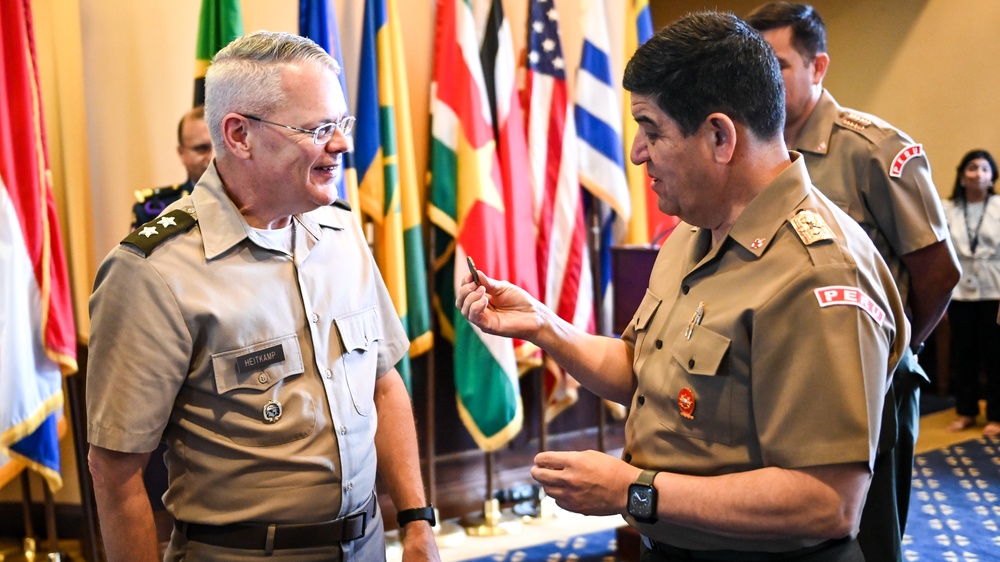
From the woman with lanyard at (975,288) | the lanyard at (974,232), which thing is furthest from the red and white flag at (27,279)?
the lanyard at (974,232)

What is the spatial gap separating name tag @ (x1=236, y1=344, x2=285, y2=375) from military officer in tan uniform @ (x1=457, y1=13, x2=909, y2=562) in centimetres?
49

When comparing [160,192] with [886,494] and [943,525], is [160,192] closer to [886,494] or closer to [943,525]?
[886,494]

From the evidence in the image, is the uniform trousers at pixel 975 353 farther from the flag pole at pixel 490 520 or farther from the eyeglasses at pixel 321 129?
the eyeglasses at pixel 321 129

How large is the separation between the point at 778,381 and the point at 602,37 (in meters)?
3.32

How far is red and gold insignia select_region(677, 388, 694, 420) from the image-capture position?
4.34 ft

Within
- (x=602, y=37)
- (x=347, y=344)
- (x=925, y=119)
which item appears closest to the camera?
(x=347, y=344)

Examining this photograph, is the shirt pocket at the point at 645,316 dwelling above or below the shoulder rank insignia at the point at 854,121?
below

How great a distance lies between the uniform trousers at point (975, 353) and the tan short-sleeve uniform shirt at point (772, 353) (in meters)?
4.92

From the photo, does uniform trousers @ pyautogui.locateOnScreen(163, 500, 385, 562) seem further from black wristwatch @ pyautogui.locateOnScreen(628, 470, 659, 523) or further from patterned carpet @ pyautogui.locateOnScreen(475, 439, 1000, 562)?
patterned carpet @ pyautogui.locateOnScreen(475, 439, 1000, 562)

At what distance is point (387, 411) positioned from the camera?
1.78m

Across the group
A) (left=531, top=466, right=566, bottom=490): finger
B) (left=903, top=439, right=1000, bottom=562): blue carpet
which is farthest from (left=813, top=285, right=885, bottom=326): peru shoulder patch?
(left=903, top=439, right=1000, bottom=562): blue carpet

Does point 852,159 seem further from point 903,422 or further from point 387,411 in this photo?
point 387,411

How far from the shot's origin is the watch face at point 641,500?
1271 millimetres

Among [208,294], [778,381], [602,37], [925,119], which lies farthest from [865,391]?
[925,119]
